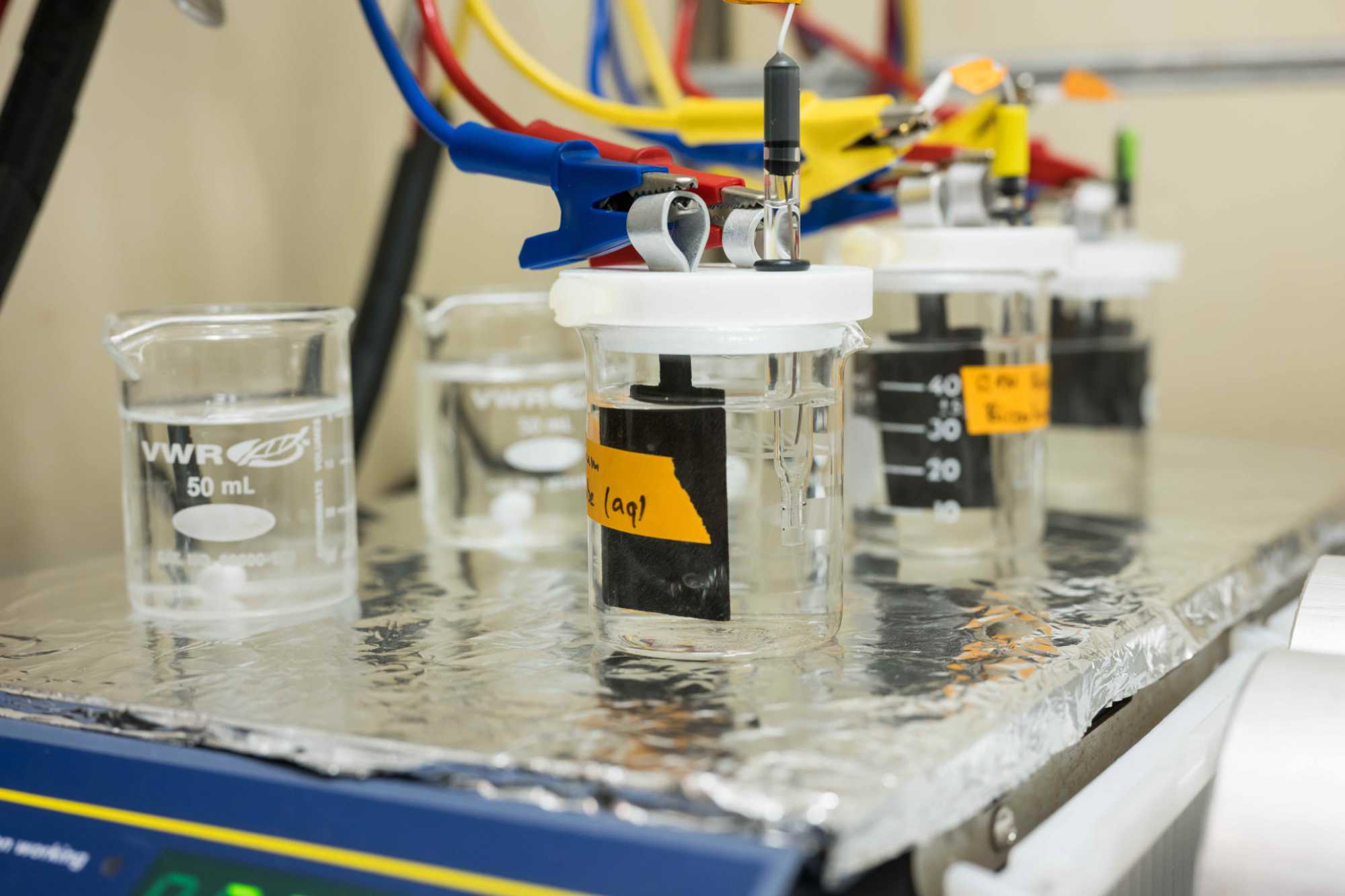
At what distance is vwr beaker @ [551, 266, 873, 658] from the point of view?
60 centimetres

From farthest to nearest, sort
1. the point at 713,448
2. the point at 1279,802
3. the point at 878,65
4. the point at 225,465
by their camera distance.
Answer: the point at 878,65
the point at 225,465
the point at 713,448
the point at 1279,802

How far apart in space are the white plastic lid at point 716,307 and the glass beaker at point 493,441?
0.40m

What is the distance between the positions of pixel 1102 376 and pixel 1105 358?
0.02m

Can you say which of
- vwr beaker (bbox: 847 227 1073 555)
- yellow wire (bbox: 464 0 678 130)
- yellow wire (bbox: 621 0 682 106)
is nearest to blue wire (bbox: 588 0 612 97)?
yellow wire (bbox: 621 0 682 106)

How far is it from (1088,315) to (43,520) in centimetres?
100

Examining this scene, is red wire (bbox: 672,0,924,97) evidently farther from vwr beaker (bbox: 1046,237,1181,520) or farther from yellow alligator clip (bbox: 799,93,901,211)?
yellow alligator clip (bbox: 799,93,901,211)

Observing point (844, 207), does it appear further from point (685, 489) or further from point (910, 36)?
point (910, 36)

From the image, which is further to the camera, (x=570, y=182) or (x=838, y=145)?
(x=838, y=145)

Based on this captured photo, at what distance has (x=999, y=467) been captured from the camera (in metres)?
0.90

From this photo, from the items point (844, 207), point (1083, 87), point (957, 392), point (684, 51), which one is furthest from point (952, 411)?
point (684, 51)

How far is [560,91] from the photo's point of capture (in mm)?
972

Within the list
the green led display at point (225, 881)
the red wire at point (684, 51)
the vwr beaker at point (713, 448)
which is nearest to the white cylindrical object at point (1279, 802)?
the vwr beaker at point (713, 448)

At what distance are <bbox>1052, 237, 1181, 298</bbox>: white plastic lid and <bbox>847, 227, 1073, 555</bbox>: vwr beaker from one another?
0.40 m

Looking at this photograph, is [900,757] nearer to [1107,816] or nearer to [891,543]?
[1107,816]
